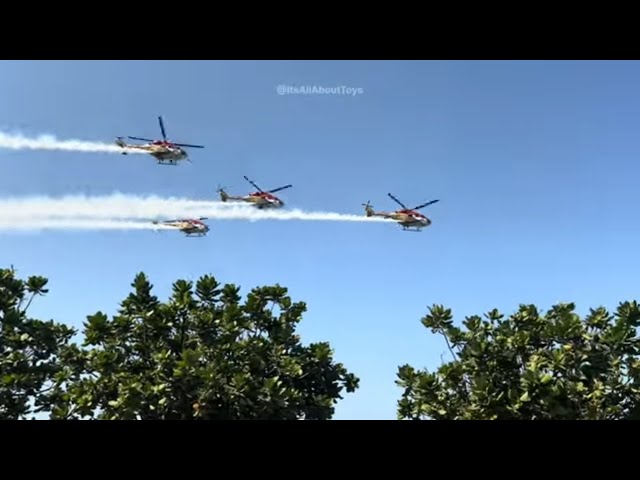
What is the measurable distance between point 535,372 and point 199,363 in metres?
10.9

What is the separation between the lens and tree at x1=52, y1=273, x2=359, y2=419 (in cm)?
1759

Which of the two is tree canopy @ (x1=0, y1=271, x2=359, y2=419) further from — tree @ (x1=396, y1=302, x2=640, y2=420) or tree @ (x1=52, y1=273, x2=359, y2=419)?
tree @ (x1=396, y1=302, x2=640, y2=420)

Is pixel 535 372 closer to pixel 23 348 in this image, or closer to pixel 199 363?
pixel 199 363

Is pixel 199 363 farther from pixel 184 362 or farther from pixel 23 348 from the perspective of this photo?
pixel 23 348

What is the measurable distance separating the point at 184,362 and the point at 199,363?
3.40 ft

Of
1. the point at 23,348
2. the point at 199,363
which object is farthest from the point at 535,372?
the point at 23,348

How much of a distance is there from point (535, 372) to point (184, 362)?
437 inches

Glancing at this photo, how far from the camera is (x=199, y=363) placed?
60.4 ft

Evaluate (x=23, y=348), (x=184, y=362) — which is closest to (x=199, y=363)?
(x=184, y=362)

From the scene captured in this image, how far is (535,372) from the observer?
17.1 m

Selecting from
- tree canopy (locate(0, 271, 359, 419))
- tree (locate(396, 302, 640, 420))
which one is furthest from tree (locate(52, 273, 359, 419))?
tree (locate(396, 302, 640, 420))

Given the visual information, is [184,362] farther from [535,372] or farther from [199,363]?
[535,372]
